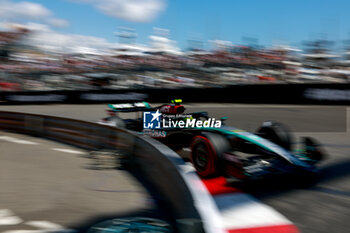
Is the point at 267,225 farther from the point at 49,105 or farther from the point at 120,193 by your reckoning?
the point at 49,105

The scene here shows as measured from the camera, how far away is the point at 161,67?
17344mm

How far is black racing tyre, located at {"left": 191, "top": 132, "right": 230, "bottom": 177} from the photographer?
4.48 metres

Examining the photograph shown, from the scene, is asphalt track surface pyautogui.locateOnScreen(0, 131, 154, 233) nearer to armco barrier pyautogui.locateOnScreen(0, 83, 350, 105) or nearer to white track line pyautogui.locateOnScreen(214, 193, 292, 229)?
white track line pyautogui.locateOnScreen(214, 193, 292, 229)

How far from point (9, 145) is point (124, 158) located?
3.54 meters

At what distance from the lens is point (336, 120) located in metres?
9.96

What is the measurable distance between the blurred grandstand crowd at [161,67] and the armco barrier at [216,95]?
0.41 meters

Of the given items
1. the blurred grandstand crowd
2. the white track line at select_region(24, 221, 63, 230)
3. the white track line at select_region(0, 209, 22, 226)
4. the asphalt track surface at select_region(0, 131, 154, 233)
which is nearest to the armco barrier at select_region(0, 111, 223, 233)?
the asphalt track surface at select_region(0, 131, 154, 233)

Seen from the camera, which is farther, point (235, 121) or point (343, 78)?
point (343, 78)

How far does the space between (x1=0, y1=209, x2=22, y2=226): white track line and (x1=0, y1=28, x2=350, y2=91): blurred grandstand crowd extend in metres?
12.2

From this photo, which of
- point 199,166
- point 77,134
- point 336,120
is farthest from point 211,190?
point 336,120

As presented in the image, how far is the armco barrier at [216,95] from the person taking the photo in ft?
43.3

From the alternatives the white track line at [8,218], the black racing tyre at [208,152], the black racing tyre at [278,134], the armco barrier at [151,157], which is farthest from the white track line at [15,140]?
the black racing tyre at [278,134]

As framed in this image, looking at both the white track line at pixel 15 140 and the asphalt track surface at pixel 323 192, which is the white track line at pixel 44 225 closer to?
the asphalt track surface at pixel 323 192

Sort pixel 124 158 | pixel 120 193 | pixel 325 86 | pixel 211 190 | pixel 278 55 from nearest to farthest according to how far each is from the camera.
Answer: pixel 211 190, pixel 120 193, pixel 124 158, pixel 325 86, pixel 278 55
